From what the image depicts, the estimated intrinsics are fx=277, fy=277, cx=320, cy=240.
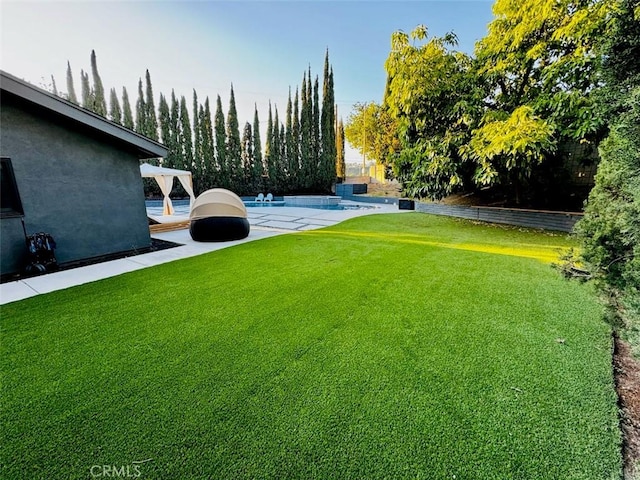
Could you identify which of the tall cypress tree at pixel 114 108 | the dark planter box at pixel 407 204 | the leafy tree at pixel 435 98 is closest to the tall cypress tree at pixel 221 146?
the tall cypress tree at pixel 114 108

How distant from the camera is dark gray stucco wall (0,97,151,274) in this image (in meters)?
5.00

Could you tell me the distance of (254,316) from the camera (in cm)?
338

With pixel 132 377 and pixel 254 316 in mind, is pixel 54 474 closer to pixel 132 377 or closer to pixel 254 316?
pixel 132 377

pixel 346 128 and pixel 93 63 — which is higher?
pixel 93 63

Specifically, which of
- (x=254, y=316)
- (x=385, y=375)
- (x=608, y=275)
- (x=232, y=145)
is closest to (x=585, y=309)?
(x=608, y=275)

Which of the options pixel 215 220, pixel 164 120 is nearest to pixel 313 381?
pixel 215 220

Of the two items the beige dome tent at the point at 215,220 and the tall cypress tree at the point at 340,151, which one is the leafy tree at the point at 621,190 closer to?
the beige dome tent at the point at 215,220

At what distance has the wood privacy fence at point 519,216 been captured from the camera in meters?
8.26

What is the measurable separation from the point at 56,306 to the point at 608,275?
6.27 m

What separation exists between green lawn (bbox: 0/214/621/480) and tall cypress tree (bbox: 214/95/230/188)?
671 inches

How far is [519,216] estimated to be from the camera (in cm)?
923

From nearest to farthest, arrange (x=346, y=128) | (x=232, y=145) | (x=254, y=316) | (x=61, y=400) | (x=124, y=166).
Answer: (x=61, y=400)
(x=254, y=316)
(x=124, y=166)
(x=232, y=145)
(x=346, y=128)

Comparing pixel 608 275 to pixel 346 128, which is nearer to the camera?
pixel 608 275

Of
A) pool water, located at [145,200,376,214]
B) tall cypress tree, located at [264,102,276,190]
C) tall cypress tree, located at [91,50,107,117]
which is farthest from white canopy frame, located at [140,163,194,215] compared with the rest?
tall cypress tree, located at [91,50,107,117]
